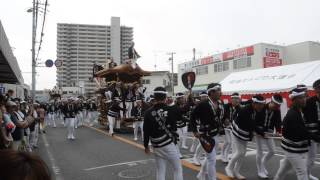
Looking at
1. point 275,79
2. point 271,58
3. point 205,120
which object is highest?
point 271,58

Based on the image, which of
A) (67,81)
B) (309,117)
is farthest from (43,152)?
(67,81)

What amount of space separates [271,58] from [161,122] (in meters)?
44.2

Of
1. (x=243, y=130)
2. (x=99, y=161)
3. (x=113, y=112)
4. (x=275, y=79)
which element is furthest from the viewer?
(x=113, y=112)

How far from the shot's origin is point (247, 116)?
7391mm

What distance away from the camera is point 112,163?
31.6ft

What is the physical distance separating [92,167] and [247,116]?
164 inches

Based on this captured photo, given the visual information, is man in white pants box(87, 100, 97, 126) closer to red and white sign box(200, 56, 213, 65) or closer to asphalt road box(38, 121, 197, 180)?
asphalt road box(38, 121, 197, 180)

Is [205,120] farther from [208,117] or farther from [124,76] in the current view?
[124,76]

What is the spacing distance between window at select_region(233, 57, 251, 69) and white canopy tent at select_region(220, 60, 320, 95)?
3024cm

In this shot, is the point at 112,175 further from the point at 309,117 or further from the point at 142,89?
the point at 142,89

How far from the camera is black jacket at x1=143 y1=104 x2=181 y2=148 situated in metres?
5.82

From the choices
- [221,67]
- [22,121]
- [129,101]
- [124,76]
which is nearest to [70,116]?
[129,101]

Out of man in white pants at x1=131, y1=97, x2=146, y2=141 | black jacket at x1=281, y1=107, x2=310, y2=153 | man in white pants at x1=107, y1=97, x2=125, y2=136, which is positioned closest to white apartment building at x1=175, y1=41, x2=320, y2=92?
man in white pants at x1=107, y1=97, x2=125, y2=136

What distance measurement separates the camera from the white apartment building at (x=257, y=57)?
4694cm
